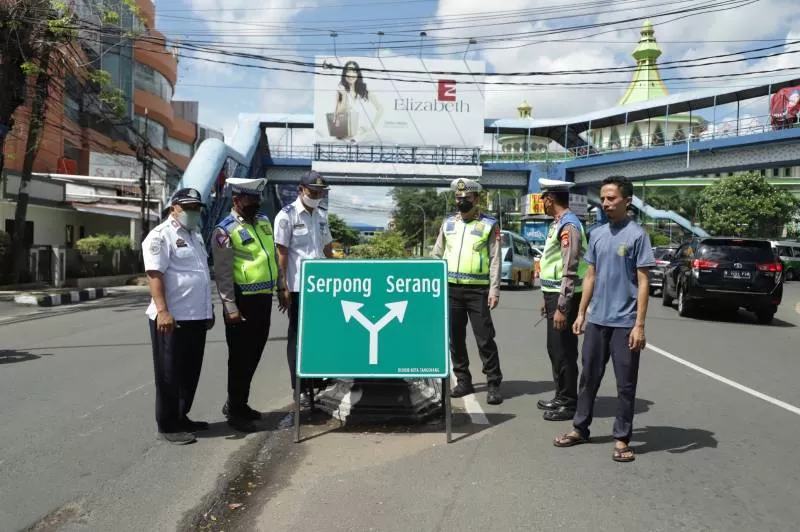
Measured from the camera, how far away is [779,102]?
33281 millimetres

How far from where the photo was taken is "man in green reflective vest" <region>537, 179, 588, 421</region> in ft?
17.7

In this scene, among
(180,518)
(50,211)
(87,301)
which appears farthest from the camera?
(50,211)

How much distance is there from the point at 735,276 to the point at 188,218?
38.5 feet

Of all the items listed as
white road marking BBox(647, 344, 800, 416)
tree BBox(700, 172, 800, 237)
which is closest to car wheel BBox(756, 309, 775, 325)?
white road marking BBox(647, 344, 800, 416)

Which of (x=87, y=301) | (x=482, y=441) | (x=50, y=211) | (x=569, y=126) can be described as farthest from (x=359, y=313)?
(x=569, y=126)

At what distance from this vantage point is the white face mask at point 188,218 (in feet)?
16.1

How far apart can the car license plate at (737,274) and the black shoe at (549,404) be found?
351 inches

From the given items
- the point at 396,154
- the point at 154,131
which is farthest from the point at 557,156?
the point at 154,131

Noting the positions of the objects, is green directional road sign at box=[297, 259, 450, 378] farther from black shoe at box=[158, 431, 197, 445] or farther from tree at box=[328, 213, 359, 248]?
tree at box=[328, 213, 359, 248]

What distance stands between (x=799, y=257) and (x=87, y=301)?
1284 inches

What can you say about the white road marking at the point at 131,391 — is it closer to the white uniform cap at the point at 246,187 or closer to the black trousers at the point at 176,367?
the black trousers at the point at 176,367

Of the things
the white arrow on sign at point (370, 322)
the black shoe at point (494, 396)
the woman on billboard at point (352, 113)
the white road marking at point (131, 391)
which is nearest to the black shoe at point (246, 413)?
the white arrow on sign at point (370, 322)

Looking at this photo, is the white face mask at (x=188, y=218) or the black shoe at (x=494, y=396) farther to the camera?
the black shoe at (x=494, y=396)

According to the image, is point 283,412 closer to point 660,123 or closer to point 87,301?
point 87,301
